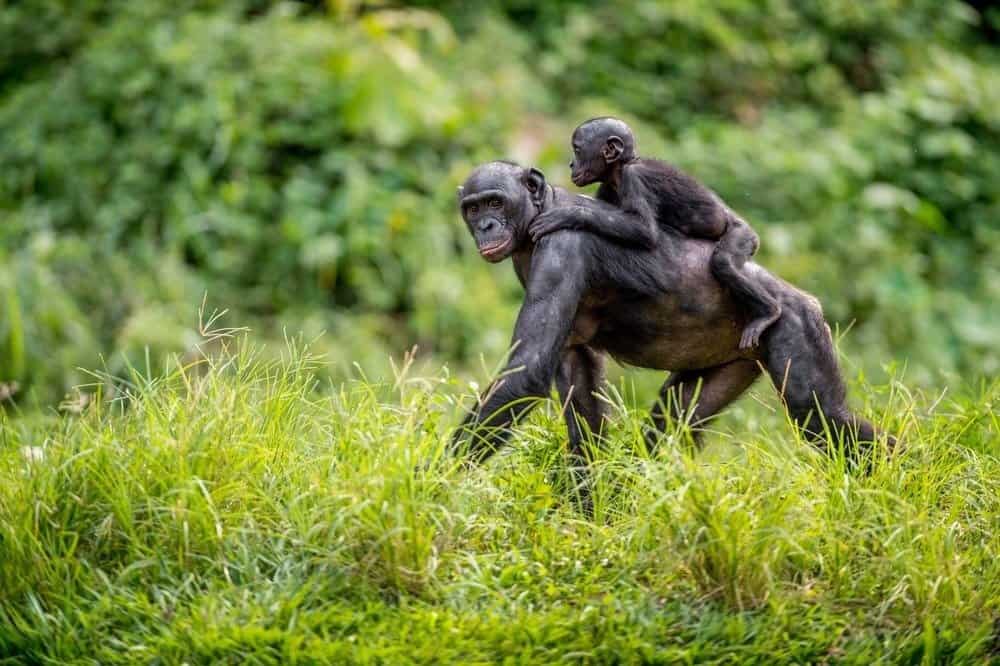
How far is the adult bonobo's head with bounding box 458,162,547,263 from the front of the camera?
5750mm

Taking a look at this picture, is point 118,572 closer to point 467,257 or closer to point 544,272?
point 544,272

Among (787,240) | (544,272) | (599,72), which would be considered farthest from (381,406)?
(599,72)

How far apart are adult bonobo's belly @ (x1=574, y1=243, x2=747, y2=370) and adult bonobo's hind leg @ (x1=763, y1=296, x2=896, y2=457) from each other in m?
0.22

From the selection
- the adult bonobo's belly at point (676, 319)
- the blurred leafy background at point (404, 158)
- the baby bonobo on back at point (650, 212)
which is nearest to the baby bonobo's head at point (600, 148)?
the baby bonobo on back at point (650, 212)

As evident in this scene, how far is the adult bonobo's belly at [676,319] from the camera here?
585cm

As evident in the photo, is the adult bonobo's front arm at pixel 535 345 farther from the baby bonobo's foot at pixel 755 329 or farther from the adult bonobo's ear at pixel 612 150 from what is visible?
the baby bonobo's foot at pixel 755 329

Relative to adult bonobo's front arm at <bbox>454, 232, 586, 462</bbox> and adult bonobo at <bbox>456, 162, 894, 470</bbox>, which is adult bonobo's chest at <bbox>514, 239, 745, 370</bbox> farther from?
adult bonobo's front arm at <bbox>454, 232, 586, 462</bbox>

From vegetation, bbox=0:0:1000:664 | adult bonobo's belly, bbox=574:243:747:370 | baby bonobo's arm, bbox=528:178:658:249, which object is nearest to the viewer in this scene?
vegetation, bbox=0:0:1000:664

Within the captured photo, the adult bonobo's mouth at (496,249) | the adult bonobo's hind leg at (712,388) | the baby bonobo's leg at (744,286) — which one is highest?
the adult bonobo's mouth at (496,249)

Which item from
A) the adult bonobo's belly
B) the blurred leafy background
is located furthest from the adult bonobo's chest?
the blurred leafy background

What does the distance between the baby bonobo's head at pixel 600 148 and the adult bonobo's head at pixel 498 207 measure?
0.77 feet

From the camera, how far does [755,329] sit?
5.75 m

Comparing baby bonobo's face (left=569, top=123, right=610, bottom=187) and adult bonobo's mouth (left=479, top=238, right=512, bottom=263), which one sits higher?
baby bonobo's face (left=569, top=123, right=610, bottom=187)

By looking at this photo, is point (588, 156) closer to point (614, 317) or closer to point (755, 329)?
point (614, 317)
